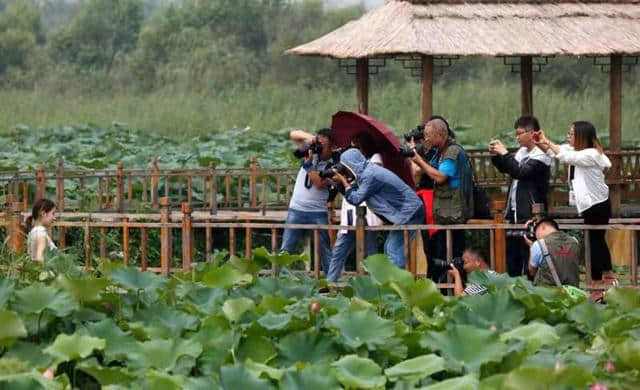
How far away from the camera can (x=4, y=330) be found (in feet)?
21.1

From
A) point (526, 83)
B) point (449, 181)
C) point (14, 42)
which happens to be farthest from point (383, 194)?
point (14, 42)

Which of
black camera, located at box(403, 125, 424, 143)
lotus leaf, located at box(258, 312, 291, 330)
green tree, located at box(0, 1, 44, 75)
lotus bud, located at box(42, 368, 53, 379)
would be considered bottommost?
lotus bud, located at box(42, 368, 53, 379)

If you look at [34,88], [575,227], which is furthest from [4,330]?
[34,88]

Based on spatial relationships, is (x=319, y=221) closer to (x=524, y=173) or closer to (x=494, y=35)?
(x=524, y=173)

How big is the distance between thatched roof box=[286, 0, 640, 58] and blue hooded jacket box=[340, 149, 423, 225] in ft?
12.0

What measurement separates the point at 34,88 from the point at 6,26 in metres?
9.47

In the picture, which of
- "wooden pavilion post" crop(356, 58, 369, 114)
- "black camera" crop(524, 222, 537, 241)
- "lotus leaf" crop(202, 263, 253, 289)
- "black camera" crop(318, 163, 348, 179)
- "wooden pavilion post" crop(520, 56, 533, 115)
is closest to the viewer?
"lotus leaf" crop(202, 263, 253, 289)

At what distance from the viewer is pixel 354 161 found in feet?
34.1

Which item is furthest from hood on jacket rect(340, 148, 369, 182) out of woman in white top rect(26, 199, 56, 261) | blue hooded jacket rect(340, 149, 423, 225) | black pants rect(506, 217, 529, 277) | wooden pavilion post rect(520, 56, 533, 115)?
wooden pavilion post rect(520, 56, 533, 115)

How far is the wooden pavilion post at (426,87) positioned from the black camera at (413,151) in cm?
277

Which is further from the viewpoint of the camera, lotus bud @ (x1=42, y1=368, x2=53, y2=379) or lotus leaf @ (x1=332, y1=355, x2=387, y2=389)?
lotus bud @ (x1=42, y1=368, x2=53, y2=379)

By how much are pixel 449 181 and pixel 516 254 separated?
2.16 feet

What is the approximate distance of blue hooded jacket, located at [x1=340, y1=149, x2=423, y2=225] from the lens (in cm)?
1031

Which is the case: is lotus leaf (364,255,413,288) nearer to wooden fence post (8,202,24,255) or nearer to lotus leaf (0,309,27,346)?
lotus leaf (0,309,27,346)
